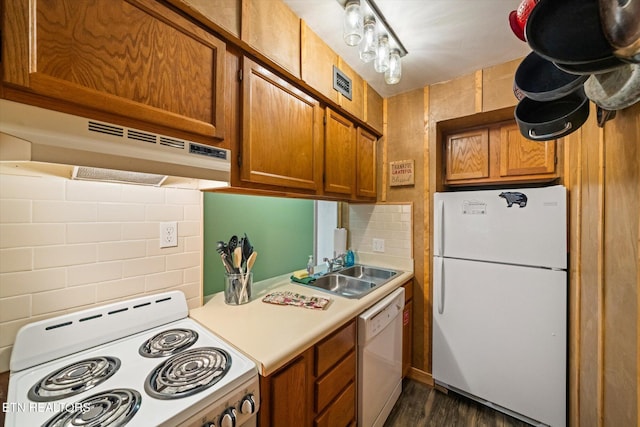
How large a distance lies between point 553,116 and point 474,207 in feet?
3.34

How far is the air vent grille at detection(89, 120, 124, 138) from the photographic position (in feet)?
2.20

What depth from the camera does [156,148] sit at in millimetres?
766

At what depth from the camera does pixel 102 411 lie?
2.08 ft

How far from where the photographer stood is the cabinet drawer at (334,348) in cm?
106

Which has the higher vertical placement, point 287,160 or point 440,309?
point 287,160

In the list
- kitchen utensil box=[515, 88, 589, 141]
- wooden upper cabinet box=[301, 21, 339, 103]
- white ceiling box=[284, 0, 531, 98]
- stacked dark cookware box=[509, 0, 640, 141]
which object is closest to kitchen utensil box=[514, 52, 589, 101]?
stacked dark cookware box=[509, 0, 640, 141]

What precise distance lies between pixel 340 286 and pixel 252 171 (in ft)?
4.18

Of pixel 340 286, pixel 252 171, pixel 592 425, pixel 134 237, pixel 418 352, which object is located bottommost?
pixel 418 352

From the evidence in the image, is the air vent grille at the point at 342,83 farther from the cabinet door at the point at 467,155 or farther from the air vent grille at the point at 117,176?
the air vent grille at the point at 117,176

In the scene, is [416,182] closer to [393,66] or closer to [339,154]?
[339,154]

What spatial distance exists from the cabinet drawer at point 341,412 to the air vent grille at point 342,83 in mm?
1809

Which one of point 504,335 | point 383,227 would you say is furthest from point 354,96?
point 504,335

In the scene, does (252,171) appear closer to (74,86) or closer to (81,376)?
(74,86)

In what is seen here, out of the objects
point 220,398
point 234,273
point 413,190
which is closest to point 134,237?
point 234,273
